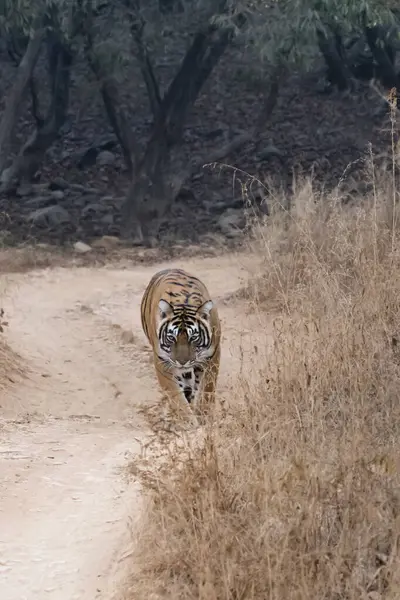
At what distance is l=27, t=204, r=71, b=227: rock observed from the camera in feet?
54.0

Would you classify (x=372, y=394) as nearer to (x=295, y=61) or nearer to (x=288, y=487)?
(x=288, y=487)

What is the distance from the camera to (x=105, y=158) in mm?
20078

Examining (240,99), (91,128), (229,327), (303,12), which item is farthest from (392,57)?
(229,327)

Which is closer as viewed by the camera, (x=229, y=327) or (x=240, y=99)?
(x=229, y=327)

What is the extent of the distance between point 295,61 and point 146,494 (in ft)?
37.2

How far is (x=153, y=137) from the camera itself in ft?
55.0

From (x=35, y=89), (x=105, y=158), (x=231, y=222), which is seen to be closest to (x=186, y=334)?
(x=231, y=222)

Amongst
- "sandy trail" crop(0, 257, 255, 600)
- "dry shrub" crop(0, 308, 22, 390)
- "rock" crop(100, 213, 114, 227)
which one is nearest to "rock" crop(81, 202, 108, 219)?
"rock" crop(100, 213, 114, 227)

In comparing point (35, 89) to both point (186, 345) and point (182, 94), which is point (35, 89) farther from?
point (186, 345)

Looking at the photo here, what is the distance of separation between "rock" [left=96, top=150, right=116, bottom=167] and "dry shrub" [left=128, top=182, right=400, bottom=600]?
50.1 feet

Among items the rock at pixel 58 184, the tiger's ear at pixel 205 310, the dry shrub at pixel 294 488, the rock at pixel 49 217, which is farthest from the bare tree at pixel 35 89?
the dry shrub at pixel 294 488

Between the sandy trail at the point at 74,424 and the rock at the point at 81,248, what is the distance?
4.40 ft

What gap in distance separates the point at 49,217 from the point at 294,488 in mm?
13490

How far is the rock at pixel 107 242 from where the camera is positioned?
15.3m
